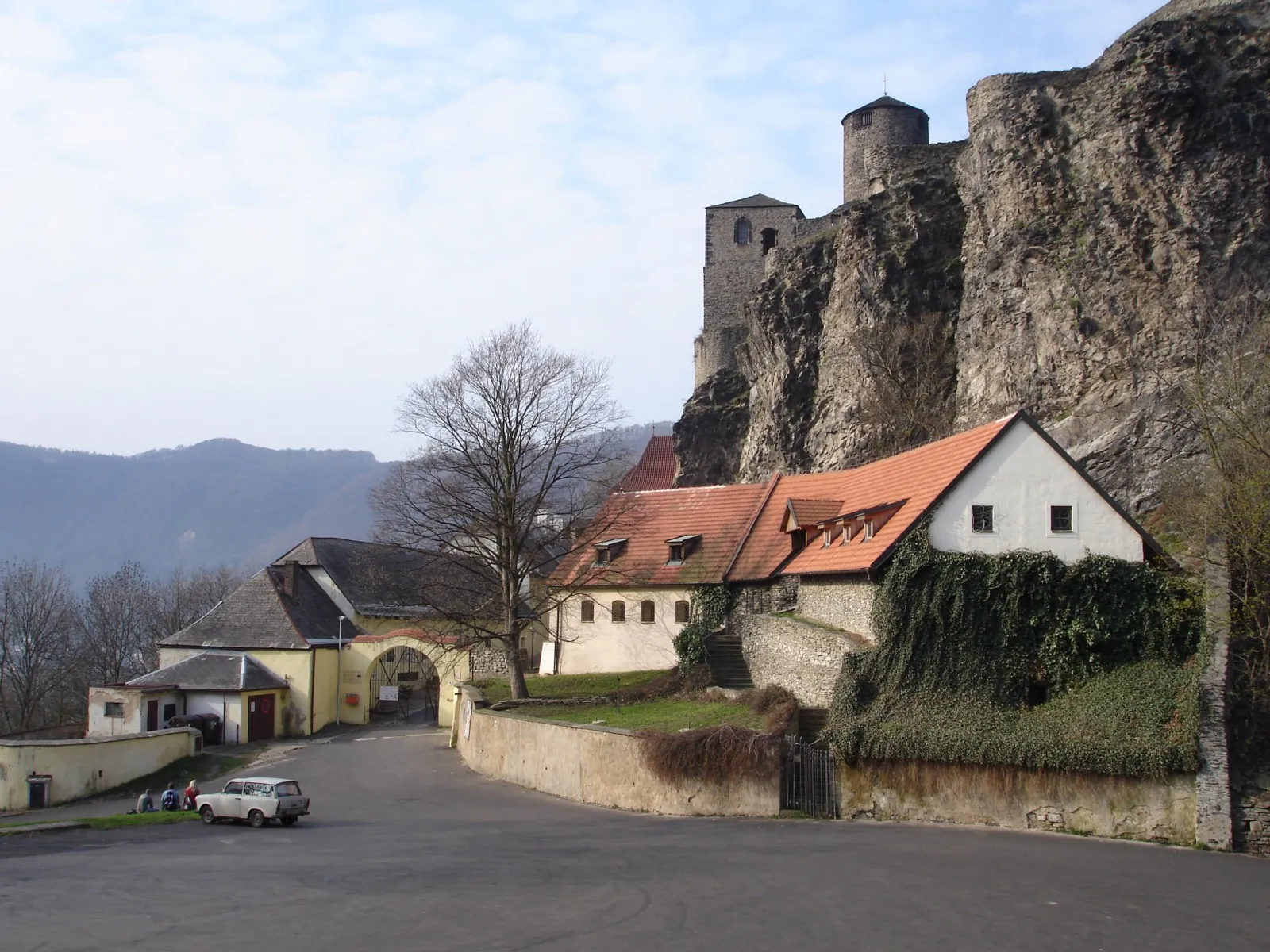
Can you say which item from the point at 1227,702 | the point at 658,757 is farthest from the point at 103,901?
the point at 1227,702

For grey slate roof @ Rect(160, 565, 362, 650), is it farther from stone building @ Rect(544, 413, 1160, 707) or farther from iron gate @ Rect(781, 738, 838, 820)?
iron gate @ Rect(781, 738, 838, 820)

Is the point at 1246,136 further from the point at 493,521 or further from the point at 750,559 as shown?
the point at 493,521

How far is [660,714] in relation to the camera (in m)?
28.9

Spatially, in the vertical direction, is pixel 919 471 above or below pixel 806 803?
above

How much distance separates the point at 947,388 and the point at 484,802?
31039mm

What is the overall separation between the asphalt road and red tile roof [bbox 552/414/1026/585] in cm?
830

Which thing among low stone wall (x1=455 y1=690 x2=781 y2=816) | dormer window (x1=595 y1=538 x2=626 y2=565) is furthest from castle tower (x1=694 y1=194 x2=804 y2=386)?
low stone wall (x1=455 y1=690 x2=781 y2=816)

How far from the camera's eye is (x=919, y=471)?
28.9m

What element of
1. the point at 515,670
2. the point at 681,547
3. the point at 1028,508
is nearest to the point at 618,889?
the point at 1028,508

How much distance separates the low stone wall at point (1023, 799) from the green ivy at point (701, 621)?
32.1 ft

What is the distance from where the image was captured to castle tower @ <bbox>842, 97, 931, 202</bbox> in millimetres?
66250

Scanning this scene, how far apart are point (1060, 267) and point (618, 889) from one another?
37.0 metres

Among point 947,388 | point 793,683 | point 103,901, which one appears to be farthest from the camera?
point 947,388

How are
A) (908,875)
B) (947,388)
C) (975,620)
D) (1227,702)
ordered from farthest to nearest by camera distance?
(947,388) < (975,620) < (1227,702) < (908,875)
